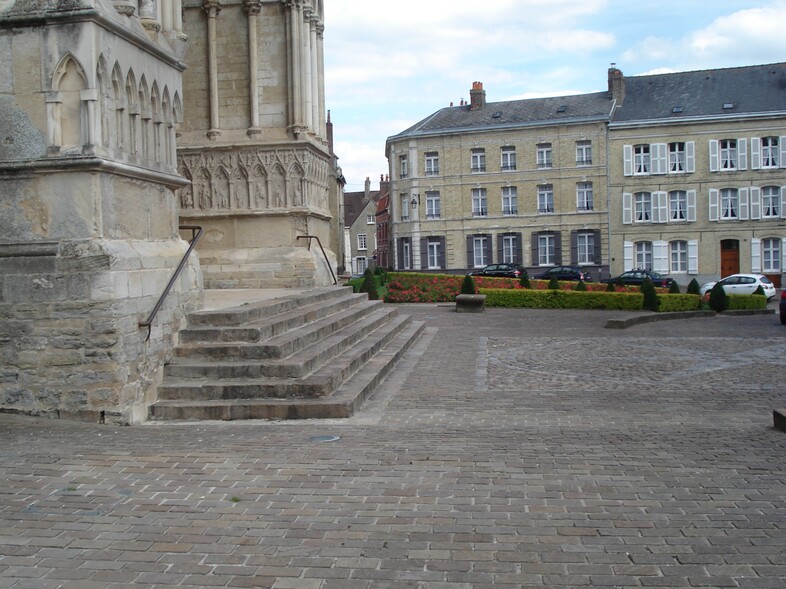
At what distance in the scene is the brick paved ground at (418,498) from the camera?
3.97m

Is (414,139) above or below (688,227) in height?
above

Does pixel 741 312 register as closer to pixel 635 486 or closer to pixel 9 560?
pixel 635 486

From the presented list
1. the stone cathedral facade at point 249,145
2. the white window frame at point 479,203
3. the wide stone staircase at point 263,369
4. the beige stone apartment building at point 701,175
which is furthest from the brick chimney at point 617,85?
the wide stone staircase at point 263,369

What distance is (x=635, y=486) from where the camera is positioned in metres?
5.26

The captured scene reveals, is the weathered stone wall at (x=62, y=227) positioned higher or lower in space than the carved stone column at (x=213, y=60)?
lower

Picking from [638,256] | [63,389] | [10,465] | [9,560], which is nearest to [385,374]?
[63,389]

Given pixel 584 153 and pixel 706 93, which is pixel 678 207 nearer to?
pixel 584 153

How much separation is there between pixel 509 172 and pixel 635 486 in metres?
42.4

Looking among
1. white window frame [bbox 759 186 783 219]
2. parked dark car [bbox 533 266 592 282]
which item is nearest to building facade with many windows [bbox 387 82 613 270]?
parked dark car [bbox 533 266 592 282]

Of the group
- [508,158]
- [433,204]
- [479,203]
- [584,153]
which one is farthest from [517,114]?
[433,204]

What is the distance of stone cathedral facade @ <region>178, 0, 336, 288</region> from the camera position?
15273 millimetres

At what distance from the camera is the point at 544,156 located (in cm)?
4606

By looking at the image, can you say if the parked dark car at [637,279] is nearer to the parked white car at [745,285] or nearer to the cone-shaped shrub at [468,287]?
the parked white car at [745,285]

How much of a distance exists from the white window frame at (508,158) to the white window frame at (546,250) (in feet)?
14.5
